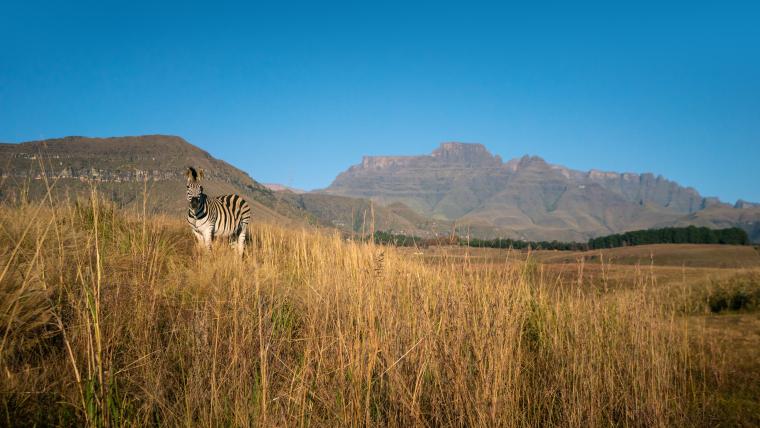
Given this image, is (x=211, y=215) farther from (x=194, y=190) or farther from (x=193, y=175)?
(x=193, y=175)

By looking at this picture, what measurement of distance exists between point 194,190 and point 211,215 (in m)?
0.68

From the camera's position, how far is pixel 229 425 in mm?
2859

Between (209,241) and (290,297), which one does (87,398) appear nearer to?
(290,297)

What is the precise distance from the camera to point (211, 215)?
9.79 m

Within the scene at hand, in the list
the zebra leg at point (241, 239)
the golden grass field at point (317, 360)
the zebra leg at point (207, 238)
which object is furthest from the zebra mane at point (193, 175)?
the golden grass field at point (317, 360)

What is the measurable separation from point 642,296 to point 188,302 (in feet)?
18.0

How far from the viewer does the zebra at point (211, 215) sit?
930 centimetres

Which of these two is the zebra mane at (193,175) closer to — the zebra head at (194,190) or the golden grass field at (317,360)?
the zebra head at (194,190)

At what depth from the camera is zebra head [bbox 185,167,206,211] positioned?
9.23 m

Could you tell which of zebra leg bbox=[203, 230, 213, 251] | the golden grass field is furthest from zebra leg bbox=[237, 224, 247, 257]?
the golden grass field

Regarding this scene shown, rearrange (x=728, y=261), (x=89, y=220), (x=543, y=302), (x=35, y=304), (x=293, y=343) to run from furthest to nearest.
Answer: (x=728, y=261) < (x=89, y=220) < (x=543, y=302) < (x=293, y=343) < (x=35, y=304)

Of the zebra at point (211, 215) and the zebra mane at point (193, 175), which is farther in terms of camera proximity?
the zebra mane at point (193, 175)

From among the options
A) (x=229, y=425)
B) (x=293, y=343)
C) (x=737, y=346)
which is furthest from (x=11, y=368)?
(x=737, y=346)

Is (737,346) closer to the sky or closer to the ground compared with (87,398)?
closer to the ground
